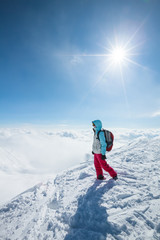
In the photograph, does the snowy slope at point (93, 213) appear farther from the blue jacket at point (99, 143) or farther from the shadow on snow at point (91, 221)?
the blue jacket at point (99, 143)

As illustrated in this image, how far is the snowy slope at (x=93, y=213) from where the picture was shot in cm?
284

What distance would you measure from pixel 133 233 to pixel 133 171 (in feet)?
12.0

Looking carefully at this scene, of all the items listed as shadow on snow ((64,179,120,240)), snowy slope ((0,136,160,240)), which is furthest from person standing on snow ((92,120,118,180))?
shadow on snow ((64,179,120,240))

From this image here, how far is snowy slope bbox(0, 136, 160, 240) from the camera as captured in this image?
284 centimetres

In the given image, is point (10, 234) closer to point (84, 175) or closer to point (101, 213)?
point (101, 213)

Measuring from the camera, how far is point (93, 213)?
340cm

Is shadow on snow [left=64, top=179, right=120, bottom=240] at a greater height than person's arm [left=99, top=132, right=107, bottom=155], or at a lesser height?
lesser

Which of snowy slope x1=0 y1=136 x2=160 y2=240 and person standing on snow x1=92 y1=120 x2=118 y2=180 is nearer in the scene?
snowy slope x1=0 y1=136 x2=160 y2=240

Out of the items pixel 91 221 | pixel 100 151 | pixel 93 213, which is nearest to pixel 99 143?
pixel 100 151

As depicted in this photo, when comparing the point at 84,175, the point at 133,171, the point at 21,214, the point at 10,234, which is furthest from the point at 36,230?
the point at 133,171

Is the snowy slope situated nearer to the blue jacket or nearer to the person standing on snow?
the person standing on snow

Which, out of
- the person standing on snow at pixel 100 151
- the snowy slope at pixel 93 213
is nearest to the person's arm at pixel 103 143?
the person standing on snow at pixel 100 151

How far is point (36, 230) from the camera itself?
11.1 ft

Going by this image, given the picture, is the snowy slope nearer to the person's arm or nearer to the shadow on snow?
the shadow on snow
